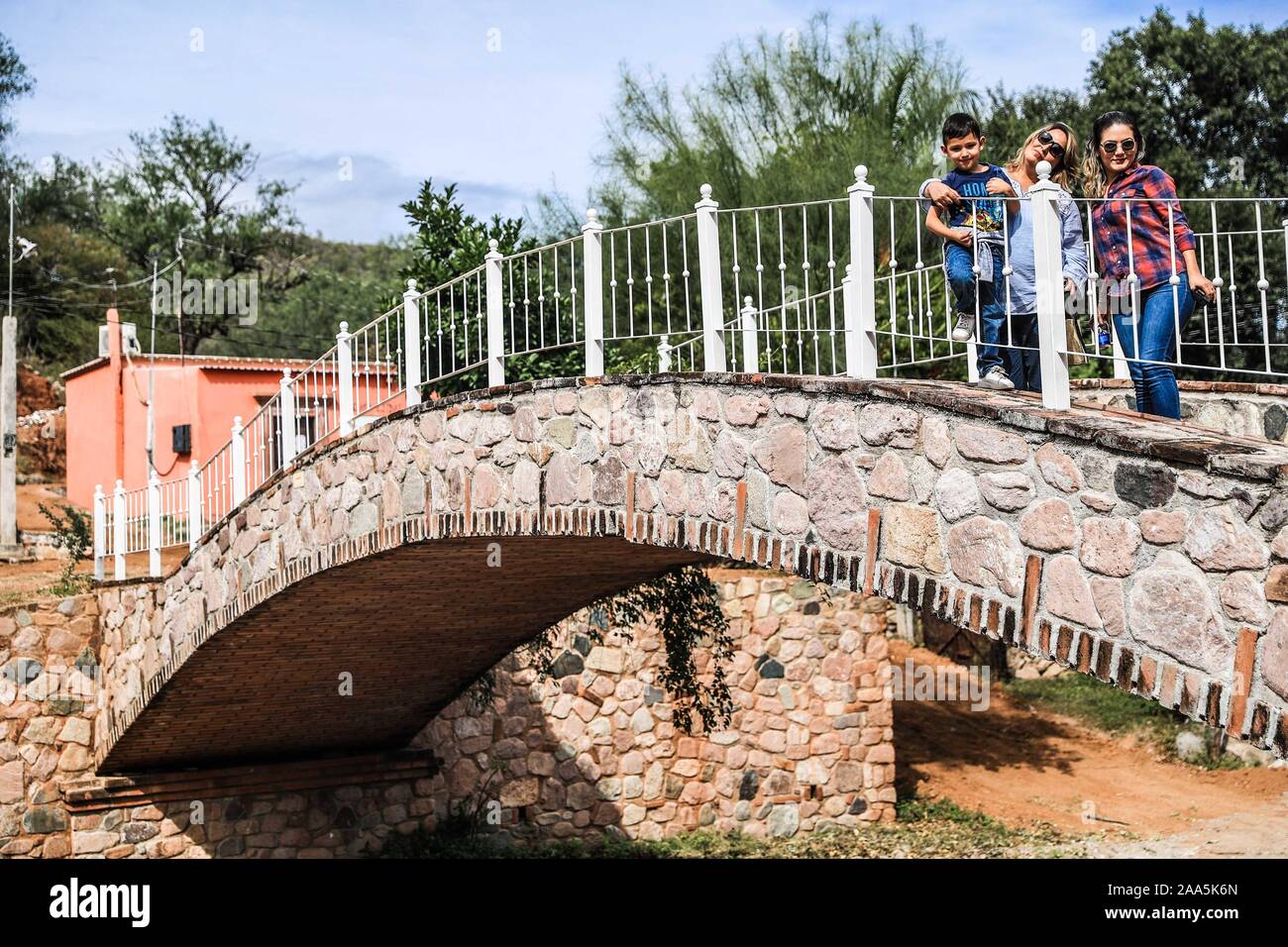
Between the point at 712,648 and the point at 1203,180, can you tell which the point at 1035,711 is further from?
the point at 1203,180

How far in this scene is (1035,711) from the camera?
18.5m

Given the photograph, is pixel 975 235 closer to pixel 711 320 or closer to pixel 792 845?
pixel 711 320

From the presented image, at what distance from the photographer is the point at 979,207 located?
5602 millimetres

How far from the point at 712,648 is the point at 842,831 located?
235cm

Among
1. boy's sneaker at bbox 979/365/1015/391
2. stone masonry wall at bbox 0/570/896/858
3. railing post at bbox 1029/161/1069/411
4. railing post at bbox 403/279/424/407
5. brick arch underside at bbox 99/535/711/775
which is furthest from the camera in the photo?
stone masonry wall at bbox 0/570/896/858

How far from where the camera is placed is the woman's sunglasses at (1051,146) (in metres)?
5.82

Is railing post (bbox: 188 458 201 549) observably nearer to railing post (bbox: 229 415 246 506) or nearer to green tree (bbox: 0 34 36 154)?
railing post (bbox: 229 415 246 506)

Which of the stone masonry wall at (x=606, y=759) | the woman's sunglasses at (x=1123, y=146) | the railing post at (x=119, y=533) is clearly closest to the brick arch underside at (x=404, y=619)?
the stone masonry wall at (x=606, y=759)

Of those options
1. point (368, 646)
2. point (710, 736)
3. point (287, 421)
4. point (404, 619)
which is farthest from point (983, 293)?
point (710, 736)

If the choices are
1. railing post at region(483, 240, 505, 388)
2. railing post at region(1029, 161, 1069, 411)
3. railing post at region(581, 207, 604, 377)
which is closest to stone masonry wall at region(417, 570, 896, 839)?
railing post at region(483, 240, 505, 388)

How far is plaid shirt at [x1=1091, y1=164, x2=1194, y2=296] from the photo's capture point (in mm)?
5344

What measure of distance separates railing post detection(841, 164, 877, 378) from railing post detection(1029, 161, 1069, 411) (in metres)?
0.78

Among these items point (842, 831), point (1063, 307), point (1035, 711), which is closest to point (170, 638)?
point (842, 831)

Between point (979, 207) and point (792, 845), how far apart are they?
9.99 metres
